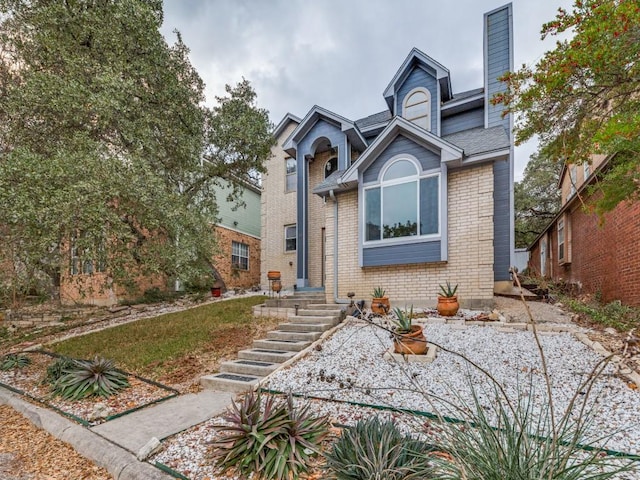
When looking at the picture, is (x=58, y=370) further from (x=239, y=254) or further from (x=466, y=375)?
(x=239, y=254)

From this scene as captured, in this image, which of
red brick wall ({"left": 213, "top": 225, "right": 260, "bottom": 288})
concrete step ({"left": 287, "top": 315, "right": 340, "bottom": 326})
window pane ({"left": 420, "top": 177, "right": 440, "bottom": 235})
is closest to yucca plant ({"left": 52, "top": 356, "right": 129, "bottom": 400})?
concrete step ({"left": 287, "top": 315, "right": 340, "bottom": 326})

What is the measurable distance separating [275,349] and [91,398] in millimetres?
3030

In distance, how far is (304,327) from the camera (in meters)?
7.36

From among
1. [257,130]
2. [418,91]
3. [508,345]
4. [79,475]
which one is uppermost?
[418,91]

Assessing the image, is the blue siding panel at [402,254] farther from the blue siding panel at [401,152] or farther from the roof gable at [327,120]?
the roof gable at [327,120]

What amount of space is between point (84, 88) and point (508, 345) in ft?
31.4

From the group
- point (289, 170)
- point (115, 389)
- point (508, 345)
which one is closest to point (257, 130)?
point (289, 170)

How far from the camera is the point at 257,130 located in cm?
1172

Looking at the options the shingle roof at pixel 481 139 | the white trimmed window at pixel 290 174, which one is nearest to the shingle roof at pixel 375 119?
the shingle roof at pixel 481 139

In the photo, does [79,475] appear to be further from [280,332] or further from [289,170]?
[289,170]

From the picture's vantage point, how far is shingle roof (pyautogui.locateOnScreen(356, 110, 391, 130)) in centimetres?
1282

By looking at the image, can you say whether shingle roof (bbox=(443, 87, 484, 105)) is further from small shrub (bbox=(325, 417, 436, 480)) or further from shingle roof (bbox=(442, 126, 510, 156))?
small shrub (bbox=(325, 417, 436, 480))

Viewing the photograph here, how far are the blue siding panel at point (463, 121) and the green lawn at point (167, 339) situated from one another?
9.04 meters

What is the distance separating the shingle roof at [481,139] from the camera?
8.30 m
